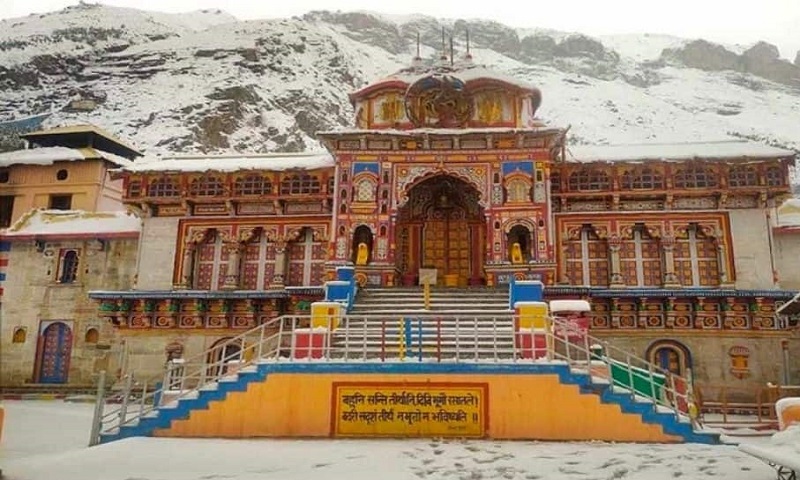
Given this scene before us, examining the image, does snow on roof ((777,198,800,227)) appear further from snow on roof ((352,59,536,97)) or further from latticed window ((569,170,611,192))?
snow on roof ((352,59,536,97))

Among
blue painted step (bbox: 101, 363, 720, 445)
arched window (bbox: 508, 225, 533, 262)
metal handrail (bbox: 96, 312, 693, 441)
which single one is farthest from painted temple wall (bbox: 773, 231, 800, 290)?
blue painted step (bbox: 101, 363, 720, 445)

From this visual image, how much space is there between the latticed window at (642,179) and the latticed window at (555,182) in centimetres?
206

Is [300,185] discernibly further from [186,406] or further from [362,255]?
[186,406]

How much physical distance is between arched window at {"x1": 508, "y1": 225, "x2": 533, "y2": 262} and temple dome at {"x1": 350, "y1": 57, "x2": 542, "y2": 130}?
342 centimetres

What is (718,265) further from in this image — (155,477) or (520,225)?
(155,477)

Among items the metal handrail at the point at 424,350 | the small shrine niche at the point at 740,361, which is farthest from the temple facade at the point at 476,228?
the metal handrail at the point at 424,350

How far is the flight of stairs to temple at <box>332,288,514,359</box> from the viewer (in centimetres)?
1223

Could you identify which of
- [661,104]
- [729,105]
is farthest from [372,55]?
[729,105]

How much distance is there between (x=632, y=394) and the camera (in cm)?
1105

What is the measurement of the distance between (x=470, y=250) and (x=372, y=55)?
85.5 meters

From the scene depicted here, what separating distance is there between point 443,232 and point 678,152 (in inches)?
320

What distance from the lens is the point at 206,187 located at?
22547 millimetres

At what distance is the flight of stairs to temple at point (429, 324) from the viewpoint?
1223 cm

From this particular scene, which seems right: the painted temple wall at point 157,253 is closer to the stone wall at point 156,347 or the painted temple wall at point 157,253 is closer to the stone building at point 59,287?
the stone building at point 59,287
